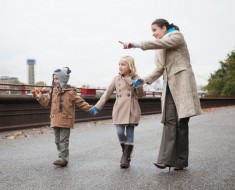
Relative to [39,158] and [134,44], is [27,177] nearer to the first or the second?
[39,158]

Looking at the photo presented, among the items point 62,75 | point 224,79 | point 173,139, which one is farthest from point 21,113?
point 224,79

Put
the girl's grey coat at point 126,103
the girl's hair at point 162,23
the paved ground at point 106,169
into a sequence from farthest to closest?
the girl's grey coat at point 126,103 → the girl's hair at point 162,23 → the paved ground at point 106,169

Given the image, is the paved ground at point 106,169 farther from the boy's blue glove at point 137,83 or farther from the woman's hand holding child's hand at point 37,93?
the boy's blue glove at point 137,83

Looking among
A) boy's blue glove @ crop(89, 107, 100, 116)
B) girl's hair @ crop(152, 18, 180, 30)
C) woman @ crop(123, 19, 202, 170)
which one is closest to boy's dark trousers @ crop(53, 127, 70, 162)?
boy's blue glove @ crop(89, 107, 100, 116)

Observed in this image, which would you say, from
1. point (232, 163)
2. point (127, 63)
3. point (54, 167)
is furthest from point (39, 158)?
point (232, 163)

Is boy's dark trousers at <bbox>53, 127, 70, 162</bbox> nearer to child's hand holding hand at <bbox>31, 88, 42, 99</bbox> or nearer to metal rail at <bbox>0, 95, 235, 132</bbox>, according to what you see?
child's hand holding hand at <bbox>31, 88, 42, 99</bbox>

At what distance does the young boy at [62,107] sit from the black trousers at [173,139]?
1.16 m

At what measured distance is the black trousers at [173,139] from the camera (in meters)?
4.35

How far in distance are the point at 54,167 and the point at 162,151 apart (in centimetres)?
137

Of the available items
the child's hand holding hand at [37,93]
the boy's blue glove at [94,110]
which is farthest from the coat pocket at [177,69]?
the child's hand holding hand at [37,93]

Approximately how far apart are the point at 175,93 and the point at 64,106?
1478 mm

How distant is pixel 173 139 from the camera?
436 centimetres

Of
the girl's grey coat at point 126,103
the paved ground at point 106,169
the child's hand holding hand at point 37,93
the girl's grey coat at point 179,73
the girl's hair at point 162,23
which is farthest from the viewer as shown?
the child's hand holding hand at point 37,93

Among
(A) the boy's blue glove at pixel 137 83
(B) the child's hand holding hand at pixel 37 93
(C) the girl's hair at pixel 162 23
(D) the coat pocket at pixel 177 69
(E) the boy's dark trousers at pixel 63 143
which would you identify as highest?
(C) the girl's hair at pixel 162 23
